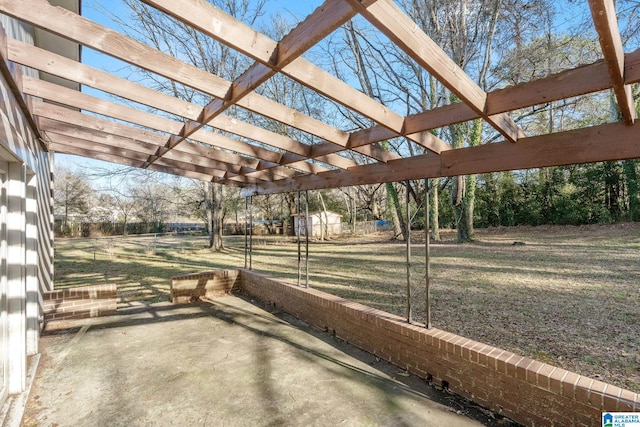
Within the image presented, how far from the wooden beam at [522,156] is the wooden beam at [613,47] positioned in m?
0.14

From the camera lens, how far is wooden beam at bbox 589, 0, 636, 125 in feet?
4.20

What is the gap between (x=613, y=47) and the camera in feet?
4.84

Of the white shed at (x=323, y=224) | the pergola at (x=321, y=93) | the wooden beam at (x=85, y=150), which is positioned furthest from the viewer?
the white shed at (x=323, y=224)

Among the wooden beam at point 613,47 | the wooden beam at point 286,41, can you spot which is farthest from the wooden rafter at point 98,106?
the wooden beam at point 613,47

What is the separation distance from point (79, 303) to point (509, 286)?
7.33m

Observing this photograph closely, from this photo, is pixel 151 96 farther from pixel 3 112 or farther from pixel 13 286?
pixel 13 286

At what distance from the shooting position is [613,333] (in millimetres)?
3627

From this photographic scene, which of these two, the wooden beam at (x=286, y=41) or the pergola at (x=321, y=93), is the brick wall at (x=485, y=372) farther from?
the wooden beam at (x=286, y=41)

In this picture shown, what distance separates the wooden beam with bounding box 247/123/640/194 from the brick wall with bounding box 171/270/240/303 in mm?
3647

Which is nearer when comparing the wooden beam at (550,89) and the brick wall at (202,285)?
the wooden beam at (550,89)

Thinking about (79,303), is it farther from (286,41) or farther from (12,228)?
(286,41)

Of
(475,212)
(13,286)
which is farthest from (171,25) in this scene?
(475,212)

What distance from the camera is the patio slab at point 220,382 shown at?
98.0 inches

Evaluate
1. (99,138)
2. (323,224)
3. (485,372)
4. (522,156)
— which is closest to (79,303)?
(99,138)
